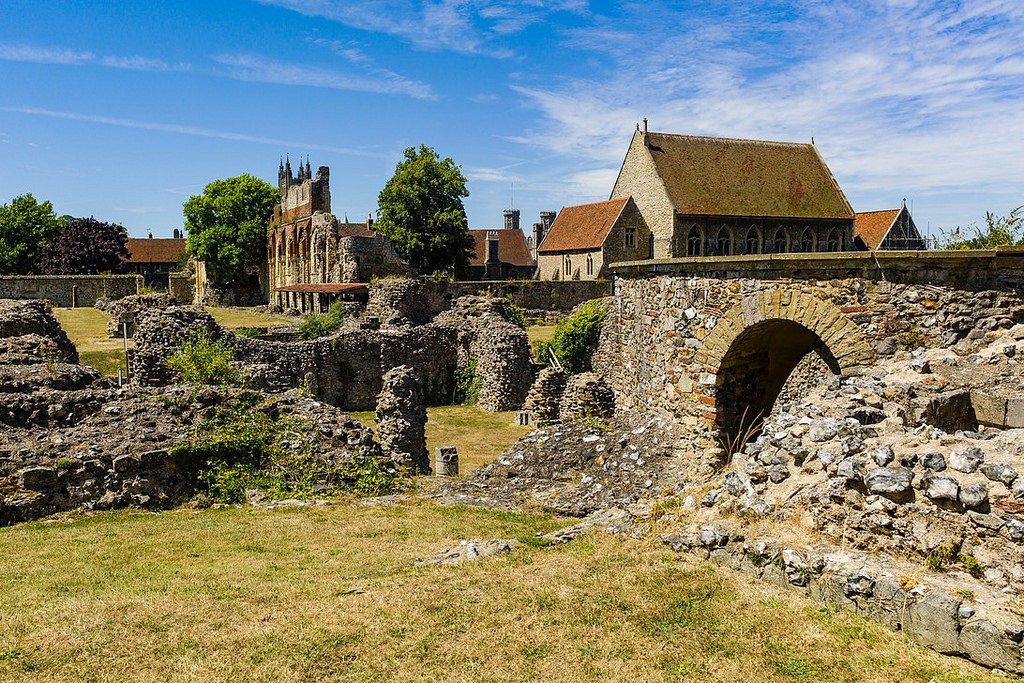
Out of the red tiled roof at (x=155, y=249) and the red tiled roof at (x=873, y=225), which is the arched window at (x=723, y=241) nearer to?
the red tiled roof at (x=873, y=225)

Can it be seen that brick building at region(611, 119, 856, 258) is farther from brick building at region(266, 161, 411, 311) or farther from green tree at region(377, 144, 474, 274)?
brick building at region(266, 161, 411, 311)

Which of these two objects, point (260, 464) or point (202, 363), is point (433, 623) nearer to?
point (260, 464)

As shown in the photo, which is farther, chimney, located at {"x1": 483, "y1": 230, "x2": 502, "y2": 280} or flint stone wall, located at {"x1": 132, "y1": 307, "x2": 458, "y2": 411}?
chimney, located at {"x1": 483, "y1": 230, "x2": 502, "y2": 280}

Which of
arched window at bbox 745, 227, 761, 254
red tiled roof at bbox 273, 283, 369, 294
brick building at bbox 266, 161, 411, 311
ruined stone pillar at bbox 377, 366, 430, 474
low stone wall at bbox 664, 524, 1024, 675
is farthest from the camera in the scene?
arched window at bbox 745, 227, 761, 254

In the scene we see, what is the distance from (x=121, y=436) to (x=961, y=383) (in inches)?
437

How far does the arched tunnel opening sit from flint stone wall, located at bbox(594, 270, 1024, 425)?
0.13 metres

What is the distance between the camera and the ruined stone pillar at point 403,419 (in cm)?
1387

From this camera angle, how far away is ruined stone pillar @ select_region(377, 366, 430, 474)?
1387 centimetres

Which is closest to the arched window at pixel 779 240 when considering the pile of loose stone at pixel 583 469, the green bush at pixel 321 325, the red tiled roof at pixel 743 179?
the red tiled roof at pixel 743 179

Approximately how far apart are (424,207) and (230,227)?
→ 25134 millimetres

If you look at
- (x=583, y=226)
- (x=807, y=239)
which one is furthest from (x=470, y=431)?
(x=807, y=239)

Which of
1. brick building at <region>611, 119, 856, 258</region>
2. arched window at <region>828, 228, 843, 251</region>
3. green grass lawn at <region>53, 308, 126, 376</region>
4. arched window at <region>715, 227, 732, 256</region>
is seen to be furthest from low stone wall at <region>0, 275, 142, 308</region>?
arched window at <region>828, 228, 843, 251</region>

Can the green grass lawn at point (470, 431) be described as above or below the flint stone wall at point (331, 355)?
below

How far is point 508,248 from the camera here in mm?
69438
